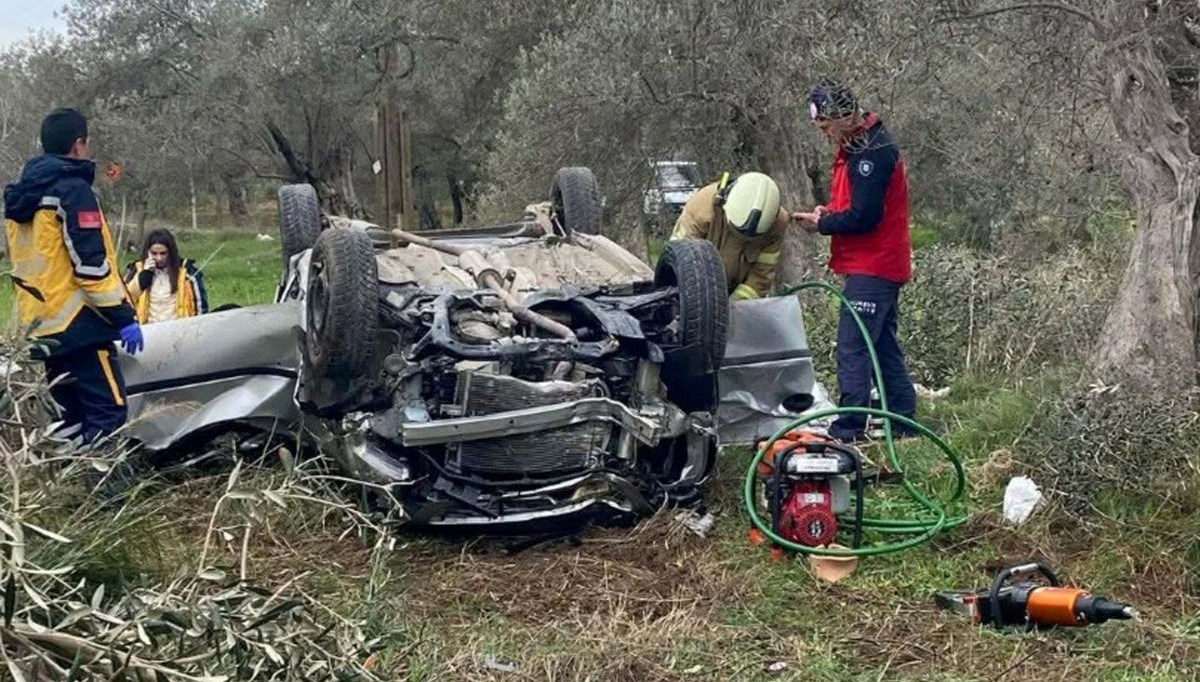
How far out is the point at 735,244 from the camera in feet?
20.7

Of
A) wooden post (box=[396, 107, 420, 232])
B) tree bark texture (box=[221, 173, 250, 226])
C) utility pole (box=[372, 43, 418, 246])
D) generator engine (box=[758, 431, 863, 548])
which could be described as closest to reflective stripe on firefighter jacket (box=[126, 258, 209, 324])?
generator engine (box=[758, 431, 863, 548])

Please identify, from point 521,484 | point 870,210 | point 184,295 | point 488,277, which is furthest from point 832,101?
point 184,295

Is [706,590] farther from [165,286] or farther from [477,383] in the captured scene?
[165,286]

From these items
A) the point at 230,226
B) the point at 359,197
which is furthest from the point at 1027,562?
the point at 230,226

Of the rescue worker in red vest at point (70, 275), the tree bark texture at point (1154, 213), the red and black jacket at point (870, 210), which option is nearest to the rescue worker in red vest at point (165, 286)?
the rescue worker in red vest at point (70, 275)

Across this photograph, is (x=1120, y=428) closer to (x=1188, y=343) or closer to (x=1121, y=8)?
(x=1188, y=343)

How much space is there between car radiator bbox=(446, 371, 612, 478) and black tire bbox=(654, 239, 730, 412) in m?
0.42

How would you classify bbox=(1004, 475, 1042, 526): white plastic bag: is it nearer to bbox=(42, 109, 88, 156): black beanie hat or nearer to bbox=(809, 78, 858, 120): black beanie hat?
bbox=(809, 78, 858, 120): black beanie hat

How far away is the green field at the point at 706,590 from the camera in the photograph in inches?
149

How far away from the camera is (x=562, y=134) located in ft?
34.4

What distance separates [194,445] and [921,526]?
3.04m

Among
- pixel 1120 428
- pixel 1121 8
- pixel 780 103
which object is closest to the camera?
pixel 1120 428

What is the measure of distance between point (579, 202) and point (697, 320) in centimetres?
228

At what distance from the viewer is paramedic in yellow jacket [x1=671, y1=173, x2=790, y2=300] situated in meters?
6.00
